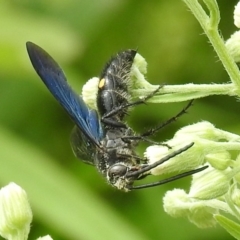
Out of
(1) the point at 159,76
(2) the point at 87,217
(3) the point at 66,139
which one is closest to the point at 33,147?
(3) the point at 66,139

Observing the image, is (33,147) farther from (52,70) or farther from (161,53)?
(52,70)

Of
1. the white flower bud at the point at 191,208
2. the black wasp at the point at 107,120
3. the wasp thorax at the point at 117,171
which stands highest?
the black wasp at the point at 107,120

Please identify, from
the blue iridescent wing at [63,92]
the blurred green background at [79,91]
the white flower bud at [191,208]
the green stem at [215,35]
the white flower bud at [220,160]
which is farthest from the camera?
Answer: the blurred green background at [79,91]

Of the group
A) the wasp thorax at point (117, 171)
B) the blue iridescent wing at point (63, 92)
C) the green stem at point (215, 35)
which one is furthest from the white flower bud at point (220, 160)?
the blue iridescent wing at point (63, 92)

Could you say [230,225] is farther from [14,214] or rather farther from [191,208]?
[14,214]

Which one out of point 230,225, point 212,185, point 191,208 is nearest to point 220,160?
point 212,185

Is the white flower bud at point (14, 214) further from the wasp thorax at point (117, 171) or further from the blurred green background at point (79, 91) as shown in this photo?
the blurred green background at point (79, 91)

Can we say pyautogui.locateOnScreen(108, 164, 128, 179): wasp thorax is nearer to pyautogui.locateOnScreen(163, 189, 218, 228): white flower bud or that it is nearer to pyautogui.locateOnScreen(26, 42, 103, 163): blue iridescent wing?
pyautogui.locateOnScreen(26, 42, 103, 163): blue iridescent wing

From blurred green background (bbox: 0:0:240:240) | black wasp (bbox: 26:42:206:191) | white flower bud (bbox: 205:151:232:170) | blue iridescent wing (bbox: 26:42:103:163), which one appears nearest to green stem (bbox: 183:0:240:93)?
white flower bud (bbox: 205:151:232:170)
